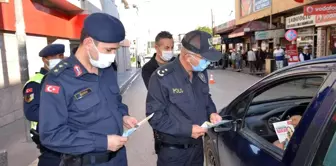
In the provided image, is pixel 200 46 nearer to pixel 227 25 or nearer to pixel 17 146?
pixel 17 146

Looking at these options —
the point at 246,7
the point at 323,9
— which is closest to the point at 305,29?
the point at 323,9

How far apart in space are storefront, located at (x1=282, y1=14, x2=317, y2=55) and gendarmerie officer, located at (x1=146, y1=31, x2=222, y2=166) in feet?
45.6

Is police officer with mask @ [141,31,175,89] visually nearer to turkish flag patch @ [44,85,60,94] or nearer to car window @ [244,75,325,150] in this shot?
car window @ [244,75,325,150]

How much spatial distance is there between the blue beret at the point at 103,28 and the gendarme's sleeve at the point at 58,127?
1.16 ft

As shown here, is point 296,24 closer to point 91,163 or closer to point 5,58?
point 5,58

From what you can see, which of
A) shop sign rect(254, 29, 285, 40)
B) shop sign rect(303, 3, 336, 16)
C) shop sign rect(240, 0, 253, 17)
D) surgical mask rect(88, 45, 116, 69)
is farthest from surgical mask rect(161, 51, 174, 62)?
shop sign rect(240, 0, 253, 17)

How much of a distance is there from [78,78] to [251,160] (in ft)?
3.99

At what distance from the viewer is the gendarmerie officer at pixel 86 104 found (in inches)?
69.3

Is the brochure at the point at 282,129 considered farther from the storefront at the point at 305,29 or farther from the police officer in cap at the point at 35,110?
the storefront at the point at 305,29

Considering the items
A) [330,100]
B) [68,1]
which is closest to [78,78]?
[330,100]

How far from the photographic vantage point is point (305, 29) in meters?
16.6

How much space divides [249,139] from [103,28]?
4.20 feet

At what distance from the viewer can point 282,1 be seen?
17.3 m

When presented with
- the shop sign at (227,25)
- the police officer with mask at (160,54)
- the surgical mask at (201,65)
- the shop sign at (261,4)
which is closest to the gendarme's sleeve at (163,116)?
the surgical mask at (201,65)
